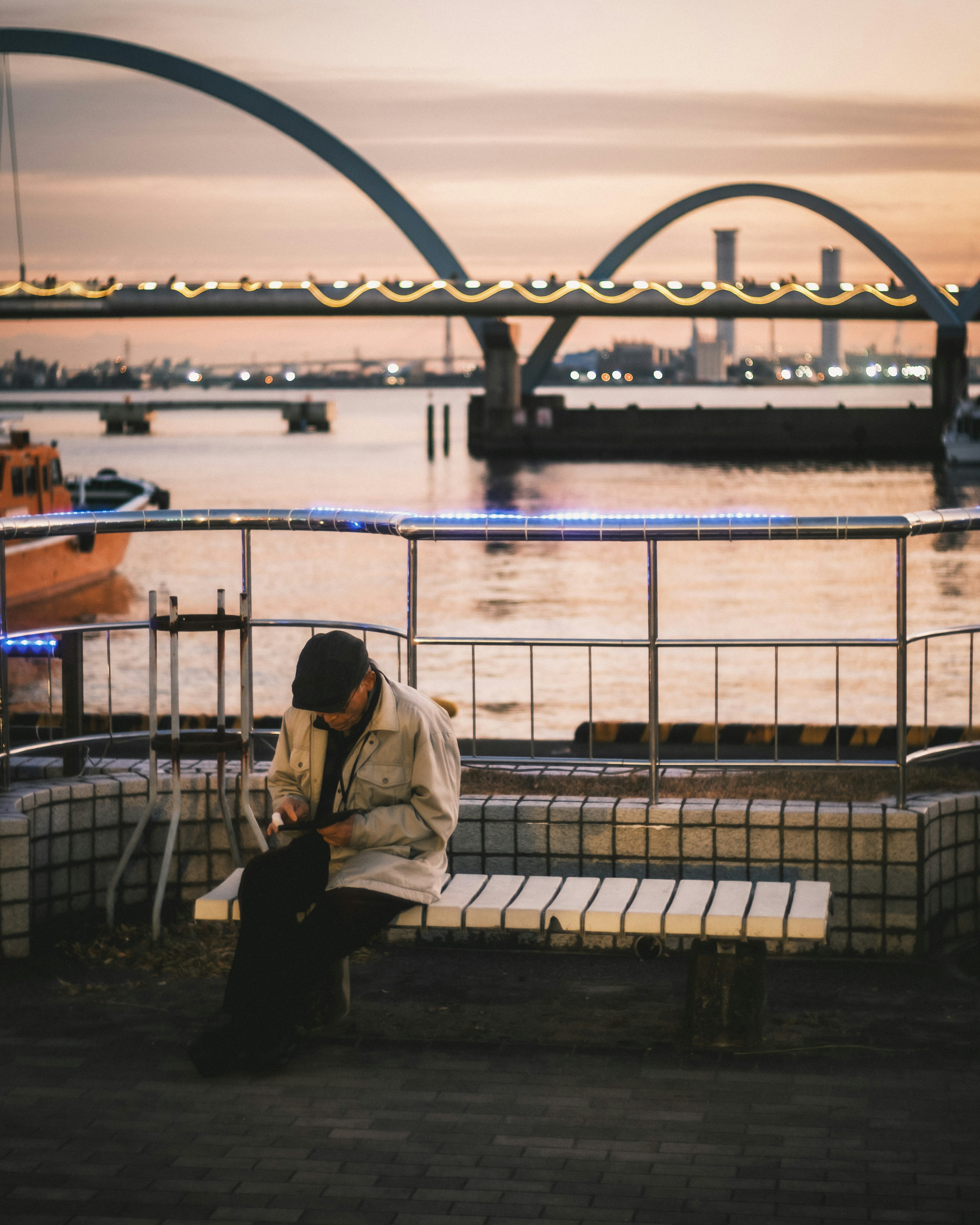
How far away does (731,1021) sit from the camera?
4582 millimetres

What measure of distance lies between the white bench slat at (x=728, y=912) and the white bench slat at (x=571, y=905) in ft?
1.20

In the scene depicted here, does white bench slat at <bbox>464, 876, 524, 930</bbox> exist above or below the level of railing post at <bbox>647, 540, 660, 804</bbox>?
below

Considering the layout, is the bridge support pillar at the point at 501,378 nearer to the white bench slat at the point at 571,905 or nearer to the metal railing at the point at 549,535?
the metal railing at the point at 549,535

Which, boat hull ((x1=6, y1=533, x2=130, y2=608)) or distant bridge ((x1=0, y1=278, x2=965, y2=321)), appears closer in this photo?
boat hull ((x1=6, y1=533, x2=130, y2=608))

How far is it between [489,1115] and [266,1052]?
69 centimetres

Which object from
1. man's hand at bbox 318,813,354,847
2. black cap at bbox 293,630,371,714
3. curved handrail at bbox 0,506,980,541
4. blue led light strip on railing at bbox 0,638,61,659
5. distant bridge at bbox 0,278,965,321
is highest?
distant bridge at bbox 0,278,965,321

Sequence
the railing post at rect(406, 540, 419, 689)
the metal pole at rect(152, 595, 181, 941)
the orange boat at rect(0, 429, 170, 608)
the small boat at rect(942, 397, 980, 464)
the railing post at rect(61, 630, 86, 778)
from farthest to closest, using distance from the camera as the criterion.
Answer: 1. the small boat at rect(942, 397, 980, 464)
2. the orange boat at rect(0, 429, 170, 608)
3. the railing post at rect(61, 630, 86, 778)
4. the railing post at rect(406, 540, 419, 689)
5. the metal pole at rect(152, 595, 181, 941)

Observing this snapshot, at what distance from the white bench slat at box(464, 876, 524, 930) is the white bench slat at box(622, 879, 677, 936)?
36 centimetres

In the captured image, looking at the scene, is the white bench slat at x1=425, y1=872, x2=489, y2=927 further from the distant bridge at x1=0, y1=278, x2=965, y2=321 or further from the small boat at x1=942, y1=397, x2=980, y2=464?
the distant bridge at x1=0, y1=278, x2=965, y2=321

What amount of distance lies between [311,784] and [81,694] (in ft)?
6.61

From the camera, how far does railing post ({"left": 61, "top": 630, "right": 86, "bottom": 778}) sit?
6.16m

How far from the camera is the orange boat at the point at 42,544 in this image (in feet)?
70.0

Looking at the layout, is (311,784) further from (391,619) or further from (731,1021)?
(391,619)

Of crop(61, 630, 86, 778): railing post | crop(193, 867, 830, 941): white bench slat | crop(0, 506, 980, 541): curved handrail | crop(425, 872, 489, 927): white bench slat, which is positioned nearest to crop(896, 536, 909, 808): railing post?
crop(0, 506, 980, 541): curved handrail
